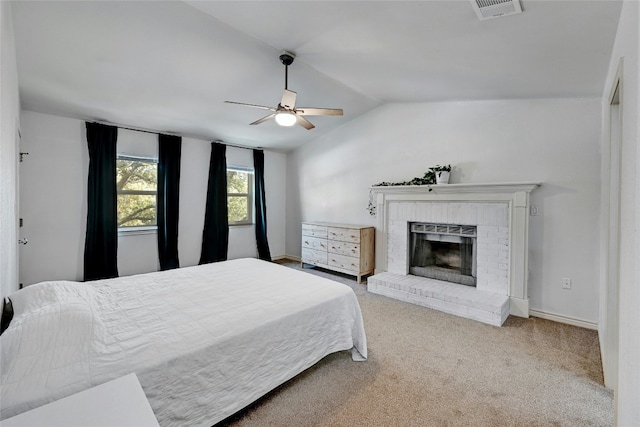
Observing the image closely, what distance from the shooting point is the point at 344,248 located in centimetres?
472

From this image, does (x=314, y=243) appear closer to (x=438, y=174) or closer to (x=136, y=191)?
(x=438, y=174)

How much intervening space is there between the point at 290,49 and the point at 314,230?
3.13m

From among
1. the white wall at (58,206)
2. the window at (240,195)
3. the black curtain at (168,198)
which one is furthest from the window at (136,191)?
the window at (240,195)

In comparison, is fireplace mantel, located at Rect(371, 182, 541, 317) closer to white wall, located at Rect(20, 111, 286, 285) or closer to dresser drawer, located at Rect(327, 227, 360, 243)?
dresser drawer, located at Rect(327, 227, 360, 243)

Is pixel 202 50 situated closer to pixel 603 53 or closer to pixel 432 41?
pixel 432 41

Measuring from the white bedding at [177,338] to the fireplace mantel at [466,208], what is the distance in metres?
2.17

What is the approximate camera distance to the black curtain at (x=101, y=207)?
12.9 feet

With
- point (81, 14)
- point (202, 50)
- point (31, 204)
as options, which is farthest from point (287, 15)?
point (31, 204)

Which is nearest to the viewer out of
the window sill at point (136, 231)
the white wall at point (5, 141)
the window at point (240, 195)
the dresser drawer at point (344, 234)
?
the white wall at point (5, 141)

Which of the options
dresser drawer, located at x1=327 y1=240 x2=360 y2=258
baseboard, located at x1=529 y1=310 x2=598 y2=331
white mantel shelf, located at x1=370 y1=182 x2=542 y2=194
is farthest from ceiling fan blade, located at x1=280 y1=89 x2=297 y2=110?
baseboard, located at x1=529 y1=310 x2=598 y2=331

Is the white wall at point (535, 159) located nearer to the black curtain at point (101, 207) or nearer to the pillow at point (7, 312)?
the black curtain at point (101, 207)

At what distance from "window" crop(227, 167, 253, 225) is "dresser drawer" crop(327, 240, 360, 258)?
1933mm

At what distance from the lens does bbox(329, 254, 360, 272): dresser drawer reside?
458cm

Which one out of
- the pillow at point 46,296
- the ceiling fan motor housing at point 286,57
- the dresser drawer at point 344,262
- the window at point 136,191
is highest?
the ceiling fan motor housing at point 286,57
